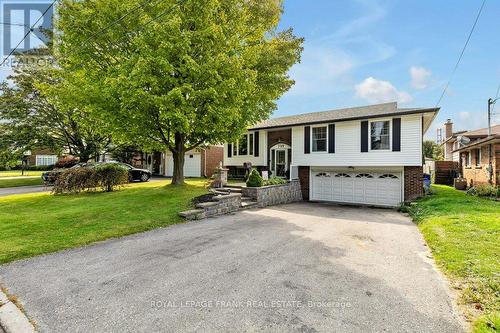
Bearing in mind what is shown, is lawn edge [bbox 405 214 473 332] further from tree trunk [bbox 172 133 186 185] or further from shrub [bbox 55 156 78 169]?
shrub [bbox 55 156 78 169]

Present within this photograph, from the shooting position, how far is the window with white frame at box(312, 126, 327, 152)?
16688 mm

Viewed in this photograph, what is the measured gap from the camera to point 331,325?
10.1 ft

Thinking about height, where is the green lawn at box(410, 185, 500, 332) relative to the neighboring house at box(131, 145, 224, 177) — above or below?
below

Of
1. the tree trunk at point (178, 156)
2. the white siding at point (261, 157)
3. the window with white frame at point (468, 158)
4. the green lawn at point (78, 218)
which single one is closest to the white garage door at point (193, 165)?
the white siding at point (261, 157)

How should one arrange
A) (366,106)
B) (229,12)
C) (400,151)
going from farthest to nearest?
(366,106) < (400,151) < (229,12)

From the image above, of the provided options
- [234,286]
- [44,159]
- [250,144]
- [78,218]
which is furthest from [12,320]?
[44,159]

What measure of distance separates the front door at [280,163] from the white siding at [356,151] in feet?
3.91

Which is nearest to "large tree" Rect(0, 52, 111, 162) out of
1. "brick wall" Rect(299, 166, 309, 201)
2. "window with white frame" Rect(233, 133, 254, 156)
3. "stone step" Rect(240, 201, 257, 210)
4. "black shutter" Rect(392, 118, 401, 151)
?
"window with white frame" Rect(233, 133, 254, 156)

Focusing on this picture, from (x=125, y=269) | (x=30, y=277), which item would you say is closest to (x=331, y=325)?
(x=125, y=269)

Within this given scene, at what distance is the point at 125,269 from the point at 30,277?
146 cm

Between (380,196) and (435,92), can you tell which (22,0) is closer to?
(380,196)

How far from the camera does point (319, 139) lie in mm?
16859

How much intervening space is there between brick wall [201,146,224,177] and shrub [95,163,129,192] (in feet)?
37.9

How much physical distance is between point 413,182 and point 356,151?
11.1 feet
